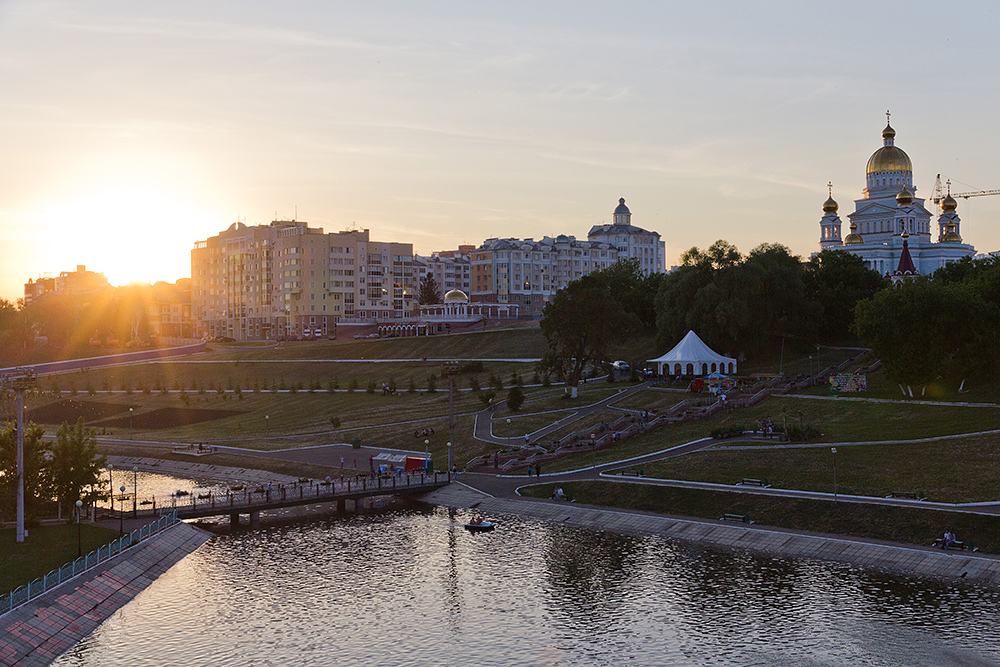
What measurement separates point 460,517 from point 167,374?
11395cm

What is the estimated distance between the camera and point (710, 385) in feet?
304

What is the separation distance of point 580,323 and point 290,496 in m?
44.2

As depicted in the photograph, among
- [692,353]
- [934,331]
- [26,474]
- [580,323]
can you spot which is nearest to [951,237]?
[692,353]

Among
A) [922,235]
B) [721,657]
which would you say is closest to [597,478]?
[721,657]

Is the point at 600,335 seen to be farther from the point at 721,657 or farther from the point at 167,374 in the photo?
the point at 167,374

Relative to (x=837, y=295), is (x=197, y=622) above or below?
below

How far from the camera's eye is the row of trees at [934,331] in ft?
259

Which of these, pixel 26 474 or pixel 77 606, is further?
pixel 26 474

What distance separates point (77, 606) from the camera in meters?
43.8

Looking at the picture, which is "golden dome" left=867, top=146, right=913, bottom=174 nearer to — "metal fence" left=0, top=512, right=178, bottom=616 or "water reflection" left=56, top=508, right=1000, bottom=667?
"water reflection" left=56, top=508, right=1000, bottom=667

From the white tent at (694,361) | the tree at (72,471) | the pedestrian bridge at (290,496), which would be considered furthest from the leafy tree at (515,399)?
the tree at (72,471)

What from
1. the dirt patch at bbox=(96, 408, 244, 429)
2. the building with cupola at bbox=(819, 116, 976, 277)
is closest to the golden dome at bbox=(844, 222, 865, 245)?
the building with cupola at bbox=(819, 116, 976, 277)

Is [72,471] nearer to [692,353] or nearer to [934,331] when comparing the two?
[692,353]

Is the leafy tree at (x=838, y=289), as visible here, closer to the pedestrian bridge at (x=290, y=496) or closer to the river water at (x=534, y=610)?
the pedestrian bridge at (x=290, y=496)
